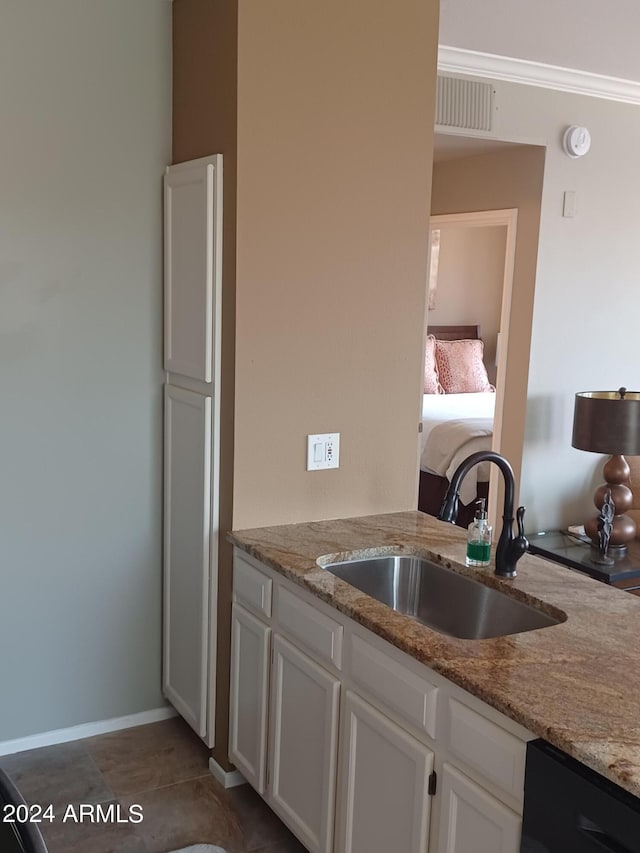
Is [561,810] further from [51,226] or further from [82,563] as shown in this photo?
[51,226]

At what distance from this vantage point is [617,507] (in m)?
4.08

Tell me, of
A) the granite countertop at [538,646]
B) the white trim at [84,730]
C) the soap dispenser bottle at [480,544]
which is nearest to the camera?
the granite countertop at [538,646]

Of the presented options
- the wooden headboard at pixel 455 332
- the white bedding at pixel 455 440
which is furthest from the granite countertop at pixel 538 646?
the wooden headboard at pixel 455 332

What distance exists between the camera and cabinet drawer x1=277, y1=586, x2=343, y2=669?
7.24 feet

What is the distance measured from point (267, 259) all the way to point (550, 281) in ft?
7.13

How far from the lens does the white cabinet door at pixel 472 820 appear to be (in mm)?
1641

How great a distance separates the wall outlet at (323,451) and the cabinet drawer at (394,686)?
0.77 meters

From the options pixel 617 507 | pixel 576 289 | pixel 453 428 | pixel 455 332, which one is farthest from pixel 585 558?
pixel 455 332

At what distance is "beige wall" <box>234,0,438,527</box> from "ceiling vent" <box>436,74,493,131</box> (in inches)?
46.4

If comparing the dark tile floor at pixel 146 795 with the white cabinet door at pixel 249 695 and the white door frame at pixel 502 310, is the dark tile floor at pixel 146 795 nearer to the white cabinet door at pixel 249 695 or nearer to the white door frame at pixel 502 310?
the white cabinet door at pixel 249 695

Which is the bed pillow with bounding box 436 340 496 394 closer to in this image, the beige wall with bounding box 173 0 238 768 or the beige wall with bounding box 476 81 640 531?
the beige wall with bounding box 476 81 640 531

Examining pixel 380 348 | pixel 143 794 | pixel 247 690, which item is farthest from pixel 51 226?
pixel 143 794

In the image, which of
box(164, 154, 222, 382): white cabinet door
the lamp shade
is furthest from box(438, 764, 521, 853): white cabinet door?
the lamp shade

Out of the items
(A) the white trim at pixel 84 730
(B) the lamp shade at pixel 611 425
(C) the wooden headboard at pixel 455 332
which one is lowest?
(A) the white trim at pixel 84 730
